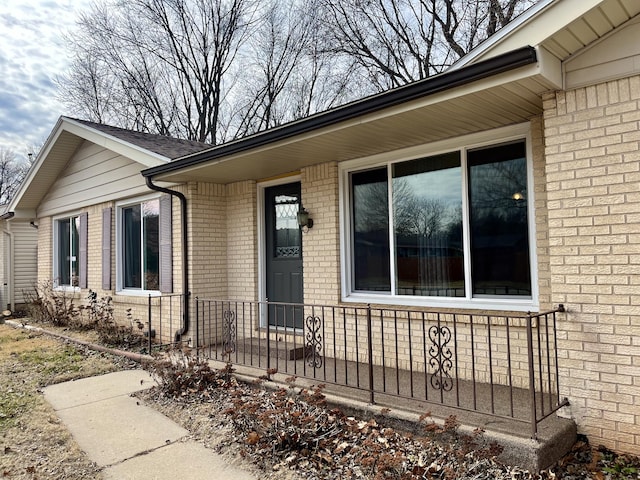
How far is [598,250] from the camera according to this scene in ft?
10.8

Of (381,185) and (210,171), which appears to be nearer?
Result: (381,185)

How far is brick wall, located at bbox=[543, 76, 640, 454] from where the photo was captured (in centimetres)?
314

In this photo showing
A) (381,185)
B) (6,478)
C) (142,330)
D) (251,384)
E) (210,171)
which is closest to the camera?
(6,478)

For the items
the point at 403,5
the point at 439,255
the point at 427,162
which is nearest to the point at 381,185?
the point at 427,162

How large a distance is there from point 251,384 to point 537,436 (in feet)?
9.49

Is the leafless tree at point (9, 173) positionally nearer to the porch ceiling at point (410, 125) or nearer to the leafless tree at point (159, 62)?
the leafless tree at point (159, 62)

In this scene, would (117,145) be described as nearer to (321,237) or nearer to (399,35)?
(321,237)

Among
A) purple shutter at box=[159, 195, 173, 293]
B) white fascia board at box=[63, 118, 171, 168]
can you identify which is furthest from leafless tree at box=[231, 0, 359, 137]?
purple shutter at box=[159, 195, 173, 293]

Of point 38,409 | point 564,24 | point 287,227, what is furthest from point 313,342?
point 564,24

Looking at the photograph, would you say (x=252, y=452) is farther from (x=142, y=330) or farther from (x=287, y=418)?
(x=142, y=330)

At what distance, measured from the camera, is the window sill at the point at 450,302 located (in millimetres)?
4238

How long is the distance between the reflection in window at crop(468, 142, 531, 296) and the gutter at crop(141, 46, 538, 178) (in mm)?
1365

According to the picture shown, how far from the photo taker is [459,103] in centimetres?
368

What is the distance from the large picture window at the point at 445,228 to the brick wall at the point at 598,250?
2.67 feet
